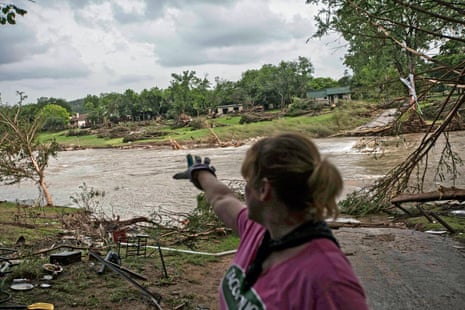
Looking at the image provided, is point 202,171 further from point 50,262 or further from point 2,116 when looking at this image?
point 2,116

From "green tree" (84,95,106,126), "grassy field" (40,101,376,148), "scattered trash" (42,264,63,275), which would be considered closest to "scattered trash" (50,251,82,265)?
"scattered trash" (42,264,63,275)

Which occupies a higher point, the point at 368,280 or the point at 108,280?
the point at 108,280

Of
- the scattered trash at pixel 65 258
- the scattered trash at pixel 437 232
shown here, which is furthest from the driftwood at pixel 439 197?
the scattered trash at pixel 65 258

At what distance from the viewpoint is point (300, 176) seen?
1295 mm

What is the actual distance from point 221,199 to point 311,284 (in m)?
0.90

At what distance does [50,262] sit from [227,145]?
37.3 m

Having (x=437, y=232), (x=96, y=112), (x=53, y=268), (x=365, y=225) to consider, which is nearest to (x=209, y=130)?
(x=365, y=225)

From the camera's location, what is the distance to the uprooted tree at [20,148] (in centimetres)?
1880

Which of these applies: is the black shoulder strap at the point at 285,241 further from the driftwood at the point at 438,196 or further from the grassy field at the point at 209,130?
the grassy field at the point at 209,130

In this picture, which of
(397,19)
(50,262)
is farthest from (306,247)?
(397,19)

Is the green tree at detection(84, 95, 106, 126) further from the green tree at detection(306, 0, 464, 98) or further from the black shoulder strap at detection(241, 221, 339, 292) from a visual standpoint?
the black shoulder strap at detection(241, 221, 339, 292)

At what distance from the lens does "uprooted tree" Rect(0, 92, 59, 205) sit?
18.8 metres

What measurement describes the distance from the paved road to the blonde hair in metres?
4.59

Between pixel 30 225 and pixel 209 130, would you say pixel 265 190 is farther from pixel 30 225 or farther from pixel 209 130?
pixel 209 130
